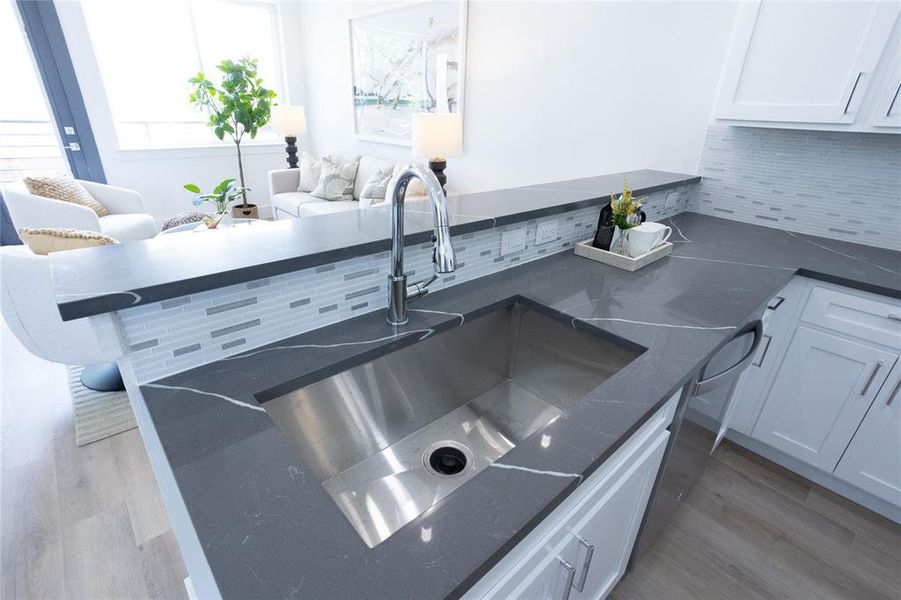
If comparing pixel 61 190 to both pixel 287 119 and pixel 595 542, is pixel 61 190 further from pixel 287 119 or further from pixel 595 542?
pixel 595 542

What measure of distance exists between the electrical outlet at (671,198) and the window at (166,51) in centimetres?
477

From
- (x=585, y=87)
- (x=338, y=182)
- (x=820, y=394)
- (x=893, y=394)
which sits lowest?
(x=820, y=394)

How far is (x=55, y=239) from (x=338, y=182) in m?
2.58

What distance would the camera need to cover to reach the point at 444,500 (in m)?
0.54

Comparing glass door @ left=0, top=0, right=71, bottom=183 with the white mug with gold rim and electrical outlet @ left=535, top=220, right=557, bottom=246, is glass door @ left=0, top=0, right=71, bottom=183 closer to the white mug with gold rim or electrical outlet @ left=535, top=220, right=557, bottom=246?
electrical outlet @ left=535, top=220, right=557, bottom=246

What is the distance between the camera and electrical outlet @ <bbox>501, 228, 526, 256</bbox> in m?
1.26

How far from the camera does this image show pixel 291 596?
42cm

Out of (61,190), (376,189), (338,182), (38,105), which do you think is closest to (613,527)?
(376,189)

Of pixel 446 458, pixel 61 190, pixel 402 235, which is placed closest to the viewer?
pixel 402 235

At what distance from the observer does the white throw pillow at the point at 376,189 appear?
348 centimetres

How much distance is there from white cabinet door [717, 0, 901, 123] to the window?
498cm

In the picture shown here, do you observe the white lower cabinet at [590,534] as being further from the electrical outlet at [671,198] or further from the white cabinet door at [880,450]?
the electrical outlet at [671,198]

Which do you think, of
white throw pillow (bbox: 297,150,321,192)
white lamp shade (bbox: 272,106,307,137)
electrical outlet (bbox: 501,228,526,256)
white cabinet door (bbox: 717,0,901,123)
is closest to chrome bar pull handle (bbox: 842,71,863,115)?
white cabinet door (bbox: 717,0,901,123)

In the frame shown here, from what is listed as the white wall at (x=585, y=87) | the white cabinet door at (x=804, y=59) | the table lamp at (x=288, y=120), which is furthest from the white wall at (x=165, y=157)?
the white cabinet door at (x=804, y=59)
